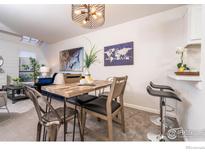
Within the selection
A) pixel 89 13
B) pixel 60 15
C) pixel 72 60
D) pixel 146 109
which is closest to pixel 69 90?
pixel 89 13

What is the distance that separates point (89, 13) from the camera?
1.67 m

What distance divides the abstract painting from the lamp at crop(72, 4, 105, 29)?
2.11 meters

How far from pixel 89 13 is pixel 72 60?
111 inches

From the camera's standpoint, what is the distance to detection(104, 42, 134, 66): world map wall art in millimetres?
2752

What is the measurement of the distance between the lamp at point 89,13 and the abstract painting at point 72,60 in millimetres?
2108

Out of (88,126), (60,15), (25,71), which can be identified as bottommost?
(88,126)

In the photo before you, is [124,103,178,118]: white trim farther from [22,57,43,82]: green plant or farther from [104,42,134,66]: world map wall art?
[22,57,43,82]: green plant

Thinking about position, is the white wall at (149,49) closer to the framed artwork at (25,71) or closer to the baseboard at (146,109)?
the baseboard at (146,109)

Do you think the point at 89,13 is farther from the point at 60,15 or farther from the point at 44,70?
the point at 44,70

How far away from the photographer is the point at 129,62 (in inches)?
109

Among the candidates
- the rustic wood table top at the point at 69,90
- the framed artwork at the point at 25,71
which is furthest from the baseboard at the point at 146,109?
the framed artwork at the point at 25,71

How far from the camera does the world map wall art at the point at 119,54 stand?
108 inches

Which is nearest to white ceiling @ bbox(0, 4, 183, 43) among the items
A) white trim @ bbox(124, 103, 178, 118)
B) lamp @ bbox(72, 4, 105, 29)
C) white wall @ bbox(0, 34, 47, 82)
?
lamp @ bbox(72, 4, 105, 29)
